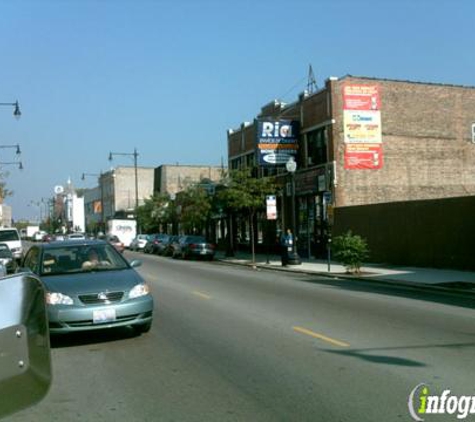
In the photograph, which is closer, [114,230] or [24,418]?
[24,418]

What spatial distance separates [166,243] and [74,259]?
34.7m

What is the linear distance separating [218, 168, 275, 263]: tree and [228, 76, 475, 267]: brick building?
1446mm

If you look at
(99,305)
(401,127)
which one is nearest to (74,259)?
(99,305)

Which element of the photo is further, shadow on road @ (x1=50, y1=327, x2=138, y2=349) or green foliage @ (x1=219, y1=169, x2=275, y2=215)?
green foliage @ (x1=219, y1=169, x2=275, y2=215)

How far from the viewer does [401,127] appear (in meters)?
32.9

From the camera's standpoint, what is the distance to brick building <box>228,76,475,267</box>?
1245 inches

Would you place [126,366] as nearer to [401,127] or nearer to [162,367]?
[162,367]

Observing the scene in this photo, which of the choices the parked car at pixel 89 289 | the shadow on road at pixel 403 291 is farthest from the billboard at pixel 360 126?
the parked car at pixel 89 289

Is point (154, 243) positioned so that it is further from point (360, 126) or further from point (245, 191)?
point (360, 126)

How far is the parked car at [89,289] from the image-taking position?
900cm

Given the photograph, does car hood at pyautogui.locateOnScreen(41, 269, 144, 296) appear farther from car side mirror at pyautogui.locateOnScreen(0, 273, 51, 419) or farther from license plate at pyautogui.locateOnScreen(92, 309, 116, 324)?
car side mirror at pyautogui.locateOnScreen(0, 273, 51, 419)

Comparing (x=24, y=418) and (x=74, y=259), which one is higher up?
(x=74, y=259)

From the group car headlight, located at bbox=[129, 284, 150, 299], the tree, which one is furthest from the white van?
car headlight, located at bbox=[129, 284, 150, 299]

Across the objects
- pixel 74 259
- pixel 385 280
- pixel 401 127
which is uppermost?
pixel 401 127
